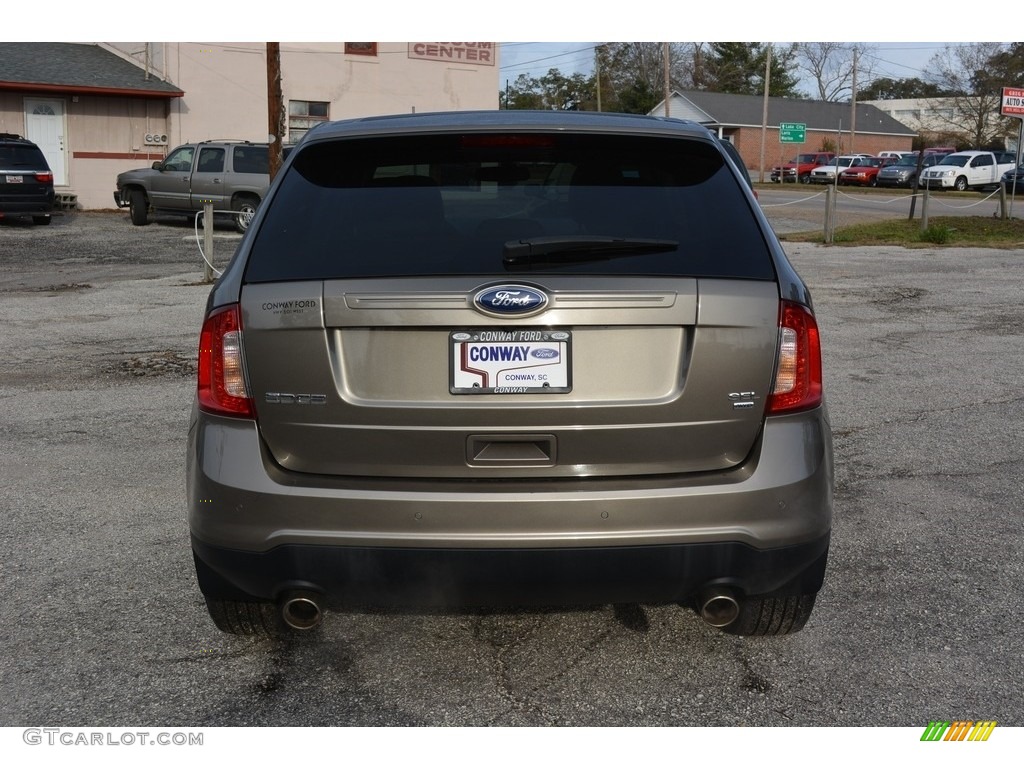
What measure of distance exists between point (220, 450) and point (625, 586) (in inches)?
49.3

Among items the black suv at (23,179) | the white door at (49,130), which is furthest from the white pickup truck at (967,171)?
the black suv at (23,179)

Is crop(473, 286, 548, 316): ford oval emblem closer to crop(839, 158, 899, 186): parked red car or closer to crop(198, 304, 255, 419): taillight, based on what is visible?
crop(198, 304, 255, 419): taillight

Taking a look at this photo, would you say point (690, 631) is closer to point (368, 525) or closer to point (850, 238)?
point (368, 525)

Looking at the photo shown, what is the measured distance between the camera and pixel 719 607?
336cm

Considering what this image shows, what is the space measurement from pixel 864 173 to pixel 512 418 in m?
57.5

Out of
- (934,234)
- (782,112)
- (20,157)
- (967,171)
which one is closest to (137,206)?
(20,157)

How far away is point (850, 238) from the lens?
895 inches

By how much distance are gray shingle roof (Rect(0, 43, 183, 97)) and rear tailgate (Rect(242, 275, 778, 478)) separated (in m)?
30.6

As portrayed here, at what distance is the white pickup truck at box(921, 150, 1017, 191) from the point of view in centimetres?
4812

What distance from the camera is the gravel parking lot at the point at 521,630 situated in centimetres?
349

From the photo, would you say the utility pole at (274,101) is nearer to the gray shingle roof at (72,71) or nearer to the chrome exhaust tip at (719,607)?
the gray shingle roof at (72,71)

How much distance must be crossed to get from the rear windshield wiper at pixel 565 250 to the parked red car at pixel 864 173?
56207 mm

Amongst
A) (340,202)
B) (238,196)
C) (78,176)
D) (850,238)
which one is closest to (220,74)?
(78,176)

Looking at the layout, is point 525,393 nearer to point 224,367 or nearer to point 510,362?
point 510,362
